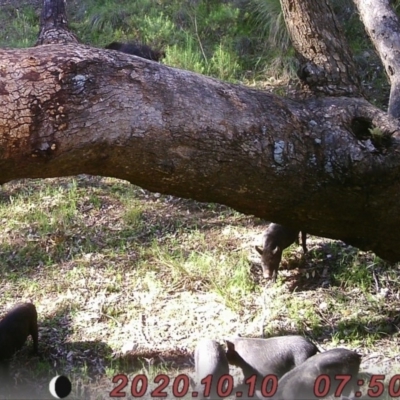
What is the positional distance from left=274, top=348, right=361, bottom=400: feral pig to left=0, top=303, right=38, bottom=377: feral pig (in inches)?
68.0

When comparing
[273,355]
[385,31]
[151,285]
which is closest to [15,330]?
[151,285]

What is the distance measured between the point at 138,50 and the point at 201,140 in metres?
6.08

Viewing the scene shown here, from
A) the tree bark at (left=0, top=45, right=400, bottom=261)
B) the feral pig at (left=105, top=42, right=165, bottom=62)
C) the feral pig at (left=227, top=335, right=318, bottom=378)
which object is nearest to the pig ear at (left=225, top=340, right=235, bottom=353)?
the feral pig at (left=227, top=335, right=318, bottom=378)

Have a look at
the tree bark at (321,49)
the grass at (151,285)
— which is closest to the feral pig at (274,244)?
the grass at (151,285)

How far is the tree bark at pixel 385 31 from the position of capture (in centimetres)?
437

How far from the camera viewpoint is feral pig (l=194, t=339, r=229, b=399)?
3525mm

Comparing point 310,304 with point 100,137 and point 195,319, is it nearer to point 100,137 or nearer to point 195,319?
point 195,319

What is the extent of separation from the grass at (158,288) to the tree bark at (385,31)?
4.71ft

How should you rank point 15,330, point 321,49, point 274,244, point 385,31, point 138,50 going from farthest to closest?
point 138,50, point 274,244, point 385,31, point 15,330, point 321,49

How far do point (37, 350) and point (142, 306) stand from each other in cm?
77

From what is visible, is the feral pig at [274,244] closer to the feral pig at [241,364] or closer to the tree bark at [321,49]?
the feral pig at [241,364]

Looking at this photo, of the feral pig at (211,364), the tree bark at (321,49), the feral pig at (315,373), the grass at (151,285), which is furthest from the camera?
the grass at (151,285)

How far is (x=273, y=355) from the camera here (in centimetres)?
373

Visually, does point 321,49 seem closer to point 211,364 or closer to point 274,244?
point 274,244
